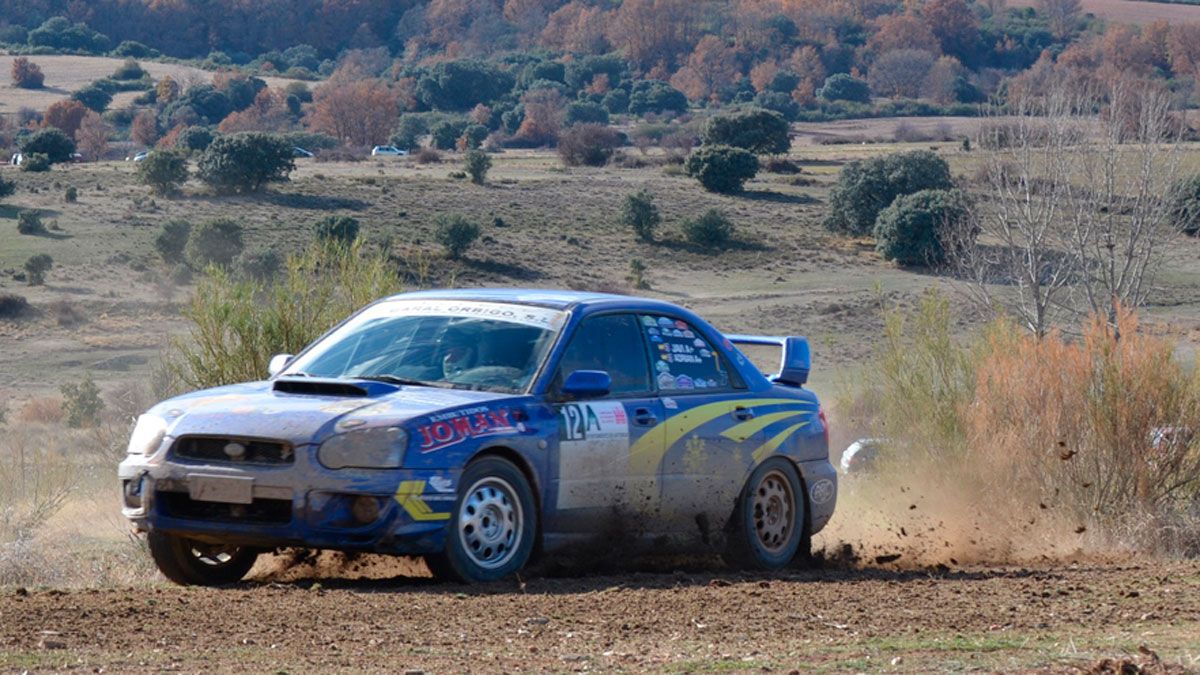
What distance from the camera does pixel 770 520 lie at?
9594mm

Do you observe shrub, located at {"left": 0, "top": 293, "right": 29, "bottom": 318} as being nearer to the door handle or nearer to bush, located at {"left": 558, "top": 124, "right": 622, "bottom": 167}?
the door handle

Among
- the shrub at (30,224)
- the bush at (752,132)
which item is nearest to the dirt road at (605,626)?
the shrub at (30,224)

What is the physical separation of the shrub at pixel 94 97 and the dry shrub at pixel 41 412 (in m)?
77.1

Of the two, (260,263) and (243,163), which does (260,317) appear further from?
(243,163)

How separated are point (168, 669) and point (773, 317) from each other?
34.2 metres

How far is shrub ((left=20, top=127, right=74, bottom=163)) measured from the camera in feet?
208

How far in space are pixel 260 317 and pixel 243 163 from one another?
1544 inches

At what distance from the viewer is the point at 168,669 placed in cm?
584

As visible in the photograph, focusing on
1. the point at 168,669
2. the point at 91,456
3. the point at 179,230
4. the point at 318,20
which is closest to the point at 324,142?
the point at 179,230

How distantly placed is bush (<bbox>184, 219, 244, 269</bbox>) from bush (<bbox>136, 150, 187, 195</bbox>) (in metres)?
7.35

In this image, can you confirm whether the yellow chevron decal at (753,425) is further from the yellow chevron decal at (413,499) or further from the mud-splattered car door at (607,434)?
the yellow chevron decal at (413,499)

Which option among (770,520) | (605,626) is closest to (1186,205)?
(770,520)

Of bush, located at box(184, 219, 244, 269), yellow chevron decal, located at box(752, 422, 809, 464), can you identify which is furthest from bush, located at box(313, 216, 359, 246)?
yellow chevron decal, located at box(752, 422, 809, 464)

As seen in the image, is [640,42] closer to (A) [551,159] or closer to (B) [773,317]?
(A) [551,159]
